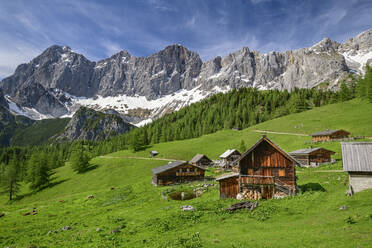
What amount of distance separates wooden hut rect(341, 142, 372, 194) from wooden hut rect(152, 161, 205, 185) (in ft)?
127

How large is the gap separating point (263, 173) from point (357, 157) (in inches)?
456

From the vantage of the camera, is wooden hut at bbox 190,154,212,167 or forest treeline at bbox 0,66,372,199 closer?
wooden hut at bbox 190,154,212,167

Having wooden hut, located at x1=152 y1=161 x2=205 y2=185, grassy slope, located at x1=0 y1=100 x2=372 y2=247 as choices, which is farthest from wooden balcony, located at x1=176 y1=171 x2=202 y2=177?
grassy slope, located at x1=0 y1=100 x2=372 y2=247

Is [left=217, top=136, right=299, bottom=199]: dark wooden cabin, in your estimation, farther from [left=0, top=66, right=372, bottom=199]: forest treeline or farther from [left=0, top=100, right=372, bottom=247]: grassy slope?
[left=0, top=66, right=372, bottom=199]: forest treeline

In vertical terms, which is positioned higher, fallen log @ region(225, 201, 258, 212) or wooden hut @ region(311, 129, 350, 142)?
wooden hut @ region(311, 129, 350, 142)

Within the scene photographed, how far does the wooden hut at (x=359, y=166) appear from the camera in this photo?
75.7 ft

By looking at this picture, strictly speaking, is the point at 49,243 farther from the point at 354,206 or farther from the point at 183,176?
the point at 183,176

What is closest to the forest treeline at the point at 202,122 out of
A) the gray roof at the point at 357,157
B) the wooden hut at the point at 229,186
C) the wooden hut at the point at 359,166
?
the wooden hut at the point at 229,186

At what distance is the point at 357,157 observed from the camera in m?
24.5

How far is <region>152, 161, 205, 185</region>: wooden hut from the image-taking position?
184 ft

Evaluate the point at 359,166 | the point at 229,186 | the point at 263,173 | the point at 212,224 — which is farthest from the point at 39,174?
the point at 359,166

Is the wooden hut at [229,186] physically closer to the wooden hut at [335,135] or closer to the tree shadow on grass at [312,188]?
the tree shadow on grass at [312,188]

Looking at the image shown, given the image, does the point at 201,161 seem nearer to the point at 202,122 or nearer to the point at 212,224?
the point at 212,224

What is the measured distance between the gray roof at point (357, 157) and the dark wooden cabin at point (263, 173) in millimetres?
6492
